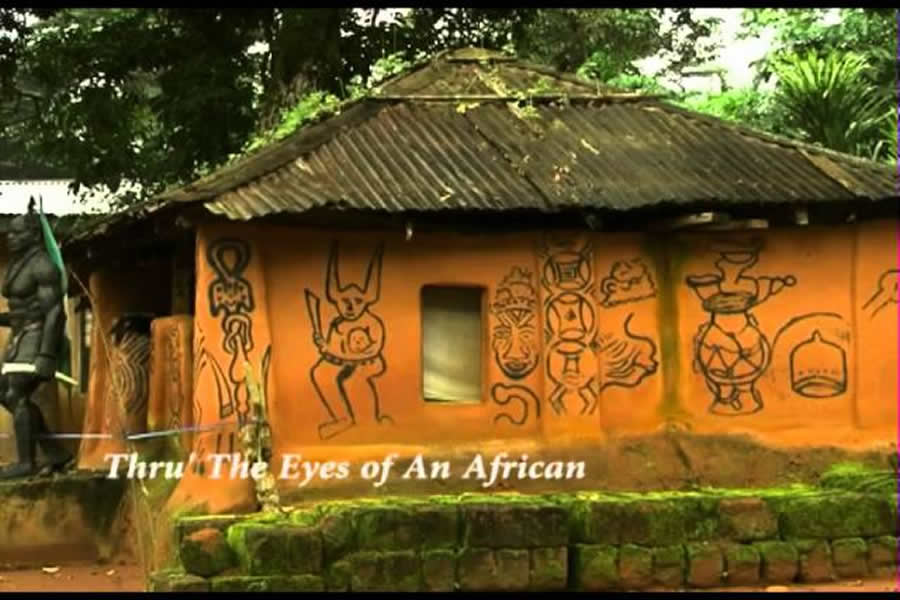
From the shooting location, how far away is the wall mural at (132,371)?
13258 mm

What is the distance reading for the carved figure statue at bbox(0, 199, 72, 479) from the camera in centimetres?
1180

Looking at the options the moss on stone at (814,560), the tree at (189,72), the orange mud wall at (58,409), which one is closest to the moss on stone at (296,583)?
the moss on stone at (814,560)

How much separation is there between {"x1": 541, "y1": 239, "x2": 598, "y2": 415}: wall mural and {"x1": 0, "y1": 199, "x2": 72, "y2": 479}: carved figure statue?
4777 mm

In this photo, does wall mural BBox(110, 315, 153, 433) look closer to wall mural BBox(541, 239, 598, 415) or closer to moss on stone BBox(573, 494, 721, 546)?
wall mural BBox(541, 239, 598, 415)

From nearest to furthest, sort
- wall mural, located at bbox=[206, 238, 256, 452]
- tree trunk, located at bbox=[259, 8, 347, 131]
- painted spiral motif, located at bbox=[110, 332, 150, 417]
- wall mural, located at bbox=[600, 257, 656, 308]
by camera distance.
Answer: wall mural, located at bbox=[206, 238, 256, 452]
wall mural, located at bbox=[600, 257, 656, 308]
painted spiral motif, located at bbox=[110, 332, 150, 417]
tree trunk, located at bbox=[259, 8, 347, 131]

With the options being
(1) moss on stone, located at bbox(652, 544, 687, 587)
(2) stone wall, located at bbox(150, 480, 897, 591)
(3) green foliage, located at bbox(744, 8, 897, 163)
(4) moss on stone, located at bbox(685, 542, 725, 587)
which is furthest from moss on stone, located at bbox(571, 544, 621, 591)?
(3) green foliage, located at bbox(744, 8, 897, 163)

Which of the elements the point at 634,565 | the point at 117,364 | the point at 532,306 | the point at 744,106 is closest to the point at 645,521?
the point at 634,565

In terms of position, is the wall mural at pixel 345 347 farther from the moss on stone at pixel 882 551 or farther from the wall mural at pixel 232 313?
the moss on stone at pixel 882 551

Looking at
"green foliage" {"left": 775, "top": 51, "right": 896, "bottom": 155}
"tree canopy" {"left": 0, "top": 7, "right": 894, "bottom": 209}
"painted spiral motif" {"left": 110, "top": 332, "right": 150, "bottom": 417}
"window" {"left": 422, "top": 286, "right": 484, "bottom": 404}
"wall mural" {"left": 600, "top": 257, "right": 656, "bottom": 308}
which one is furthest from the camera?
"tree canopy" {"left": 0, "top": 7, "right": 894, "bottom": 209}

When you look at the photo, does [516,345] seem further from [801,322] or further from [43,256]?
[43,256]

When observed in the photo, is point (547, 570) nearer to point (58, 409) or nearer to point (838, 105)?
point (838, 105)

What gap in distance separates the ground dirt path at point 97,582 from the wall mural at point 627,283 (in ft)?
8.93

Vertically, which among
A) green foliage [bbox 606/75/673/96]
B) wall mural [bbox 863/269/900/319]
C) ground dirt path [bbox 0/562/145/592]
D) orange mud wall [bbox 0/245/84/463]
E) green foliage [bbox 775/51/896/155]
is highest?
green foliage [bbox 606/75/673/96]

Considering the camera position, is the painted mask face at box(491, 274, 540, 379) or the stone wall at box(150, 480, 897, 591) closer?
the stone wall at box(150, 480, 897, 591)
